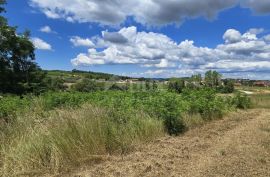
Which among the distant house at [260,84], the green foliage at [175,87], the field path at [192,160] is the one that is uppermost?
the green foliage at [175,87]

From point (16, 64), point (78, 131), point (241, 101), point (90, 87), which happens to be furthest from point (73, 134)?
point (16, 64)

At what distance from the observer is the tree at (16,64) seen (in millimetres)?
42875

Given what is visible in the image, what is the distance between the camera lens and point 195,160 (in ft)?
23.5

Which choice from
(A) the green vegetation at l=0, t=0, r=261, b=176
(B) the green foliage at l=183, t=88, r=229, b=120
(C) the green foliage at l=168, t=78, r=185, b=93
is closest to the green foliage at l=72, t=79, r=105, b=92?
(C) the green foliage at l=168, t=78, r=185, b=93

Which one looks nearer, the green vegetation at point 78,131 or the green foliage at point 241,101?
the green vegetation at point 78,131

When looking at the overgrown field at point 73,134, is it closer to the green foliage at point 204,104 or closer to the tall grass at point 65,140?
the tall grass at point 65,140

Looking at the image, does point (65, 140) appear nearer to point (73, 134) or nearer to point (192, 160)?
point (73, 134)

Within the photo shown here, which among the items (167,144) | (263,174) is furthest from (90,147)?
(263,174)

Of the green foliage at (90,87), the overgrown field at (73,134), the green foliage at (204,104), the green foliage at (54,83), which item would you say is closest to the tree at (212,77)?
the green foliage at (90,87)

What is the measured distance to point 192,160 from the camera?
7148 mm

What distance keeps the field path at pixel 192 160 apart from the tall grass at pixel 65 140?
41 cm

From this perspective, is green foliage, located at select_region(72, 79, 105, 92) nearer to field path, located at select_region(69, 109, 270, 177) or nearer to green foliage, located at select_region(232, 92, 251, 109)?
green foliage, located at select_region(232, 92, 251, 109)

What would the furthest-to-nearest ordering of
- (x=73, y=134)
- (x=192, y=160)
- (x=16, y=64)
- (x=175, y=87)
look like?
(x=16, y=64) → (x=175, y=87) → (x=73, y=134) → (x=192, y=160)

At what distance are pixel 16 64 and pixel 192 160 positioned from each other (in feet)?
137
